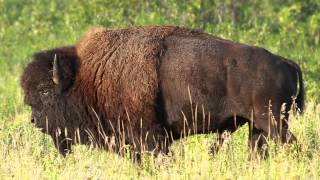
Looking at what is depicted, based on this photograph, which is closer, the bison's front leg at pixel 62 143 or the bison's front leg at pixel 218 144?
the bison's front leg at pixel 218 144

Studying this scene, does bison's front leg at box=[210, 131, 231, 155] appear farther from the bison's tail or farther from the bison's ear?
the bison's ear

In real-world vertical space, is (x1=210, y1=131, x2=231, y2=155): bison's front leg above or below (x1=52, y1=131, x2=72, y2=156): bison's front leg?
above

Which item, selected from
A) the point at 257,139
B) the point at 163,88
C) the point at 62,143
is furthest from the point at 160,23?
the point at 257,139

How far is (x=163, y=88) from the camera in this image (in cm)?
905

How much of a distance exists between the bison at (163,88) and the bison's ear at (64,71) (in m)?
0.01

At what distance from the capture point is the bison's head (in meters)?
9.75

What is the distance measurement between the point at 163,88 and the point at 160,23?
7.56 metres

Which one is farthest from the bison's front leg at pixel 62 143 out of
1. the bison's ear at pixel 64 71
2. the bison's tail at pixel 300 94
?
the bison's tail at pixel 300 94

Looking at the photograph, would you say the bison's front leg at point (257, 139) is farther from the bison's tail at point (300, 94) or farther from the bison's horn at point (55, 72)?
the bison's horn at point (55, 72)

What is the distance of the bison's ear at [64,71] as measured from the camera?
31.5ft

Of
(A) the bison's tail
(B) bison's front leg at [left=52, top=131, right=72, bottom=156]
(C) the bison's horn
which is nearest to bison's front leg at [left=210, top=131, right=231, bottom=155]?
(A) the bison's tail

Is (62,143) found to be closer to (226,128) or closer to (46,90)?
(46,90)

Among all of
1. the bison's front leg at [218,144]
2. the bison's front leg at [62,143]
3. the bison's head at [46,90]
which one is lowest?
the bison's front leg at [62,143]

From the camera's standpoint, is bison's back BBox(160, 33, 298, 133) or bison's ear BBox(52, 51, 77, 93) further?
bison's ear BBox(52, 51, 77, 93)
